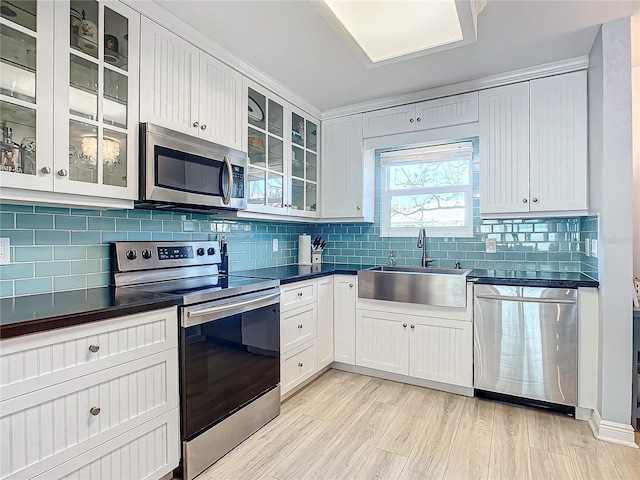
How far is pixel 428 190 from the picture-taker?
3.39 metres

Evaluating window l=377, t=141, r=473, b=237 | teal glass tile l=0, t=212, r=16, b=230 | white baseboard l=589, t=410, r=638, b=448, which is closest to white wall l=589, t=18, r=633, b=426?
white baseboard l=589, t=410, r=638, b=448

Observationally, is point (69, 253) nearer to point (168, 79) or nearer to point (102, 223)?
point (102, 223)

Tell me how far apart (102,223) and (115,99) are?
0.66m

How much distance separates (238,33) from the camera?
2137mm

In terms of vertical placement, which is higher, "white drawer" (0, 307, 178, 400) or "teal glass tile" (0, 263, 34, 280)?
"teal glass tile" (0, 263, 34, 280)

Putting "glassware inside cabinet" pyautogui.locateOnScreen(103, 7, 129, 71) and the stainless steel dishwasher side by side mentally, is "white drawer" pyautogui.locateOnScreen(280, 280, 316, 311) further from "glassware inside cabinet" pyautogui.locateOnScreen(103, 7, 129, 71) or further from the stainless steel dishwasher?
"glassware inside cabinet" pyautogui.locateOnScreen(103, 7, 129, 71)

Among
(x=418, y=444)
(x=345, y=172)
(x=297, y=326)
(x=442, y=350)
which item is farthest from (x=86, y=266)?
(x=442, y=350)

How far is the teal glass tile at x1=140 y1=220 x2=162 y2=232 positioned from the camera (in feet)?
7.10

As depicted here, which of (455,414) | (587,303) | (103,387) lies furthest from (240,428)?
(587,303)

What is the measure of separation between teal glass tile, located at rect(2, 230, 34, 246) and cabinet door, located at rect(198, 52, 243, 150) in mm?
1020

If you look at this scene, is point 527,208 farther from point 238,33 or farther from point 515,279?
point 238,33

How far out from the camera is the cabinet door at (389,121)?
307 cm

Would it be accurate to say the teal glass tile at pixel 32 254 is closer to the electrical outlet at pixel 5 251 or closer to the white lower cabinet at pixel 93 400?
the electrical outlet at pixel 5 251

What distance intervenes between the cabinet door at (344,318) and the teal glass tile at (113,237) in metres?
1.67
